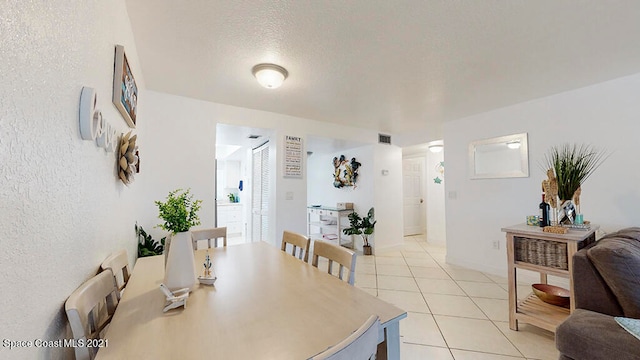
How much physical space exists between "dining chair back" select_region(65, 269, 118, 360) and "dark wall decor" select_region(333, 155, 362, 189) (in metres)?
4.13

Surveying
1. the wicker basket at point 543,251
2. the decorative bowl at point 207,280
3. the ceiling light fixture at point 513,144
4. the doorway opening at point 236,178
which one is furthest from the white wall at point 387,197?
the decorative bowl at point 207,280

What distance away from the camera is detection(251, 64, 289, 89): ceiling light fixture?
2.10m

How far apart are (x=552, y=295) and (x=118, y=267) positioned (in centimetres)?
296

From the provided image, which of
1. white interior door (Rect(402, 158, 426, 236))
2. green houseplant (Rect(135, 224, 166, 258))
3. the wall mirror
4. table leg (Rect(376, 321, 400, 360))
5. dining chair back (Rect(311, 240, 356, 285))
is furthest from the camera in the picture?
white interior door (Rect(402, 158, 426, 236))

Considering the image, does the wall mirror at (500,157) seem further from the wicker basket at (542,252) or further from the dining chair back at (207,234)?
the dining chair back at (207,234)

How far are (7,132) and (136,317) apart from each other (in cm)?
66

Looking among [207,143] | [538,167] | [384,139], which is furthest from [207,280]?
A: [384,139]

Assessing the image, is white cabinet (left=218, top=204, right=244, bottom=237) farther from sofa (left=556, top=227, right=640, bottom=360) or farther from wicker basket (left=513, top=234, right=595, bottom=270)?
sofa (left=556, top=227, right=640, bottom=360)

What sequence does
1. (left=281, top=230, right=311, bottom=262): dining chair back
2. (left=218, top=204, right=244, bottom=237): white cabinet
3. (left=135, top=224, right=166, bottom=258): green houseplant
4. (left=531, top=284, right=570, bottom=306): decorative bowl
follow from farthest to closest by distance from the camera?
(left=218, top=204, right=244, bottom=237): white cabinet
(left=135, top=224, right=166, bottom=258): green houseplant
(left=531, top=284, right=570, bottom=306): decorative bowl
(left=281, top=230, right=311, bottom=262): dining chair back

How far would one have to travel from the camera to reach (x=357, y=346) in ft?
1.68

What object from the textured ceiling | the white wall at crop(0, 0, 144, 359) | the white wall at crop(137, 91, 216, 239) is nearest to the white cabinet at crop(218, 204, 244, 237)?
the white wall at crop(137, 91, 216, 239)

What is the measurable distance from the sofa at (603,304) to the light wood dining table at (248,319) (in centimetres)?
107

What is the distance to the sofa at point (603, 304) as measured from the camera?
1123 millimetres

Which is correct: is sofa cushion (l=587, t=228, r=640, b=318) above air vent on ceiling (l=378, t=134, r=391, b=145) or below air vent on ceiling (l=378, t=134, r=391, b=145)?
below
